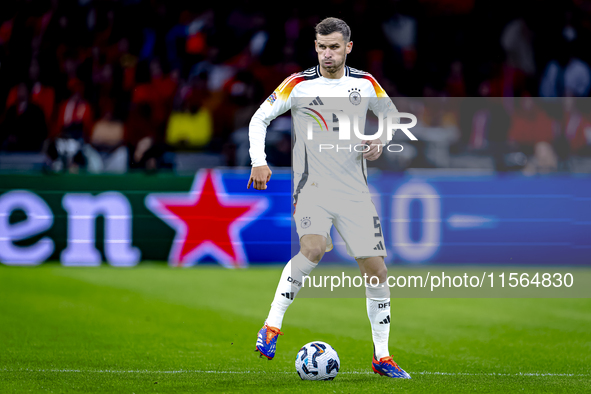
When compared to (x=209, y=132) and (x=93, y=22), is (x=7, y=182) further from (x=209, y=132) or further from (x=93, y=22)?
Answer: (x=93, y=22)

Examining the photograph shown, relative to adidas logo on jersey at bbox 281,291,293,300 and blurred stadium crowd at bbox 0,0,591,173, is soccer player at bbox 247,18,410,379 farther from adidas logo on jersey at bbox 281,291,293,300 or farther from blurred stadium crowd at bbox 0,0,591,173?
blurred stadium crowd at bbox 0,0,591,173

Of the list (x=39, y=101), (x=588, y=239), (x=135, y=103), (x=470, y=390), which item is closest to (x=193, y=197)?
(x=135, y=103)

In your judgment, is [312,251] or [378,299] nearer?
[312,251]

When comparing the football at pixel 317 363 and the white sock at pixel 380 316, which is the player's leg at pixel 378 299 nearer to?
the white sock at pixel 380 316

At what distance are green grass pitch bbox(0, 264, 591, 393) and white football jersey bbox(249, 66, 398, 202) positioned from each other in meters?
1.18

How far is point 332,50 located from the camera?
189 inches

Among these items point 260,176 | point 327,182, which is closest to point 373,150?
point 327,182

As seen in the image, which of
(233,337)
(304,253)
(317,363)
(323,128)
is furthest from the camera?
(233,337)

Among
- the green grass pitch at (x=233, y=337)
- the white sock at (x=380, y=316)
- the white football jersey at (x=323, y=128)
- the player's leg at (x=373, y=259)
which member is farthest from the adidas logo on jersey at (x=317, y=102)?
the green grass pitch at (x=233, y=337)

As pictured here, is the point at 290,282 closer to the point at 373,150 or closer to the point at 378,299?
the point at 378,299

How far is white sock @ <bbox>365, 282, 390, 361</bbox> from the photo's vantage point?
484cm

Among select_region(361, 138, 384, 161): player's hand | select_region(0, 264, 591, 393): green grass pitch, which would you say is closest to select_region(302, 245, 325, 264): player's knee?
select_region(361, 138, 384, 161): player's hand

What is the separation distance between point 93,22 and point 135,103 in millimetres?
1981

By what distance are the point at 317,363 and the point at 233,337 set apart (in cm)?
184
